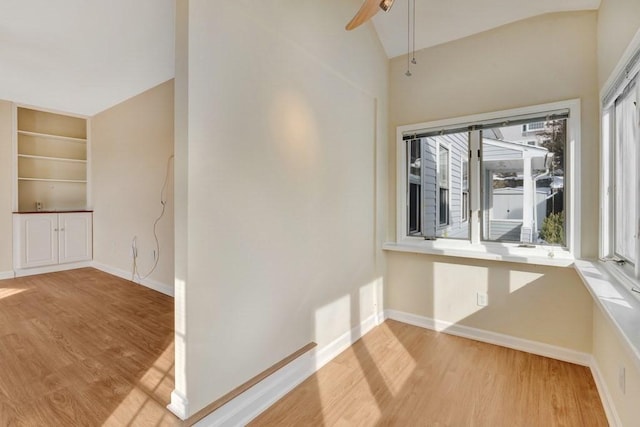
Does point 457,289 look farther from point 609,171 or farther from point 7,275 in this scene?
point 7,275

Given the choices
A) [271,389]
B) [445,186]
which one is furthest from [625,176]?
[271,389]

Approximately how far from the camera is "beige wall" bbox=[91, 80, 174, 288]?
388cm

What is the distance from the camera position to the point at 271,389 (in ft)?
6.40

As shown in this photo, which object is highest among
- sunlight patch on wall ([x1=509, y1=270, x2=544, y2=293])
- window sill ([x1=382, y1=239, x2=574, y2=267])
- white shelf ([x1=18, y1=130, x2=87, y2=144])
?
white shelf ([x1=18, y1=130, x2=87, y2=144])

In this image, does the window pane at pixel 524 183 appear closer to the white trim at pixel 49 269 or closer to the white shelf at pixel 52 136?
the white trim at pixel 49 269

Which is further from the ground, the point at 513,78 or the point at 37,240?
the point at 513,78

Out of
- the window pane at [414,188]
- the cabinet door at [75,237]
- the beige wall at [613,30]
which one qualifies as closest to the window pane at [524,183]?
the beige wall at [613,30]

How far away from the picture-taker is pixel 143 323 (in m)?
2.98

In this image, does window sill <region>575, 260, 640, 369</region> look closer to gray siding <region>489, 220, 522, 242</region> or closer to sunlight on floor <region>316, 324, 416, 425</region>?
gray siding <region>489, 220, 522, 242</region>

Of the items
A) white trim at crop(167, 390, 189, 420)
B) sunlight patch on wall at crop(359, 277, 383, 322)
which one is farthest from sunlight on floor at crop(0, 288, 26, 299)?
sunlight patch on wall at crop(359, 277, 383, 322)

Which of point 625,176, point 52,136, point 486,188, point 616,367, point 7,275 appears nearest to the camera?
point 616,367

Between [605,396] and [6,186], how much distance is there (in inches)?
Result: 282

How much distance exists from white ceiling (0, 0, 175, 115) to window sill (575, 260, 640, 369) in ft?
11.2

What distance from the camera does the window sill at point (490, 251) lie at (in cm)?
247
